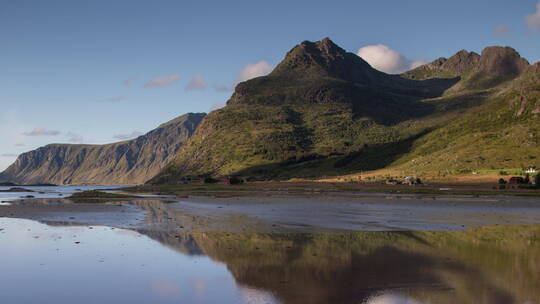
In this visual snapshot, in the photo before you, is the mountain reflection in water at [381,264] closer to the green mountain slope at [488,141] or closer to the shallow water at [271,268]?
the shallow water at [271,268]

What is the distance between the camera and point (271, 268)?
17.8 metres

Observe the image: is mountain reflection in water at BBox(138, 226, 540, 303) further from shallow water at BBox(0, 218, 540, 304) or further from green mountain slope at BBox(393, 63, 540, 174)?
green mountain slope at BBox(393, 63, 540, 174)

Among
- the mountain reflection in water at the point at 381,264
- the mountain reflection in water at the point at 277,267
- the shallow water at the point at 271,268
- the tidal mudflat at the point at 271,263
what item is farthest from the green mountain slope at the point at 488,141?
the shallow water at the point at 271,268

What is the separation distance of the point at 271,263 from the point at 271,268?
94cm

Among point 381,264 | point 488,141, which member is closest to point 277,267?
point 381,264

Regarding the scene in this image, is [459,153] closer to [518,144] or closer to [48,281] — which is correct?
[518,144]

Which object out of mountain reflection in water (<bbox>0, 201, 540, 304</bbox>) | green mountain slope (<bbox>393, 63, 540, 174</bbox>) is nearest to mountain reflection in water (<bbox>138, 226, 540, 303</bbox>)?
mountain reflection in water (<bbox>0, 201, 540, 304</bbox>)

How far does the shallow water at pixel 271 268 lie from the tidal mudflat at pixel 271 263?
39 millimetres

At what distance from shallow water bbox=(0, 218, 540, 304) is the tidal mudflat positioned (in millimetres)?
39

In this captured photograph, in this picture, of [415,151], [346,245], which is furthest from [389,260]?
[415,151]

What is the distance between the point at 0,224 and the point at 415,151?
14704 cm

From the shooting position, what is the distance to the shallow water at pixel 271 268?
14117 millimetres

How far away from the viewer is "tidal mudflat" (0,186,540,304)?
46.7 feet

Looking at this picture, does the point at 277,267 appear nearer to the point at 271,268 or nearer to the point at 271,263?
the point at 271,268
